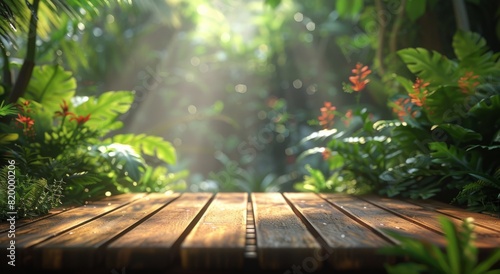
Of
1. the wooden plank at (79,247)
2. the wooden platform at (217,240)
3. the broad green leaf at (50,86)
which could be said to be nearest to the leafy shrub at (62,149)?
the broad green leaf at (50,86)

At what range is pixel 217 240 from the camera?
1.30 m

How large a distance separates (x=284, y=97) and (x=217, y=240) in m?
7.11

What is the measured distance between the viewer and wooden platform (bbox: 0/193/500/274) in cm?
121

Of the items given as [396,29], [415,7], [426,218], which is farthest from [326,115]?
[396,29]

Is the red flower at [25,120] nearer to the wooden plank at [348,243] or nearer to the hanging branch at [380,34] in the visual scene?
the wooden plank at [348,243]

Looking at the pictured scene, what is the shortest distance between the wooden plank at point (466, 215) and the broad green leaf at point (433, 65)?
0.89 m

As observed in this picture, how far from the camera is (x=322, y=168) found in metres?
6.52

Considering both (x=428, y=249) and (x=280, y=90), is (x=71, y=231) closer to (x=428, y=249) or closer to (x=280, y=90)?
(x=428, y=249)

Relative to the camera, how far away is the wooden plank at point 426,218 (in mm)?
1300

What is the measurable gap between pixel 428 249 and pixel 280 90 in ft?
23.5

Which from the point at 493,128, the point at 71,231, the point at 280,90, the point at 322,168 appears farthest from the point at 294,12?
the point at 71,231

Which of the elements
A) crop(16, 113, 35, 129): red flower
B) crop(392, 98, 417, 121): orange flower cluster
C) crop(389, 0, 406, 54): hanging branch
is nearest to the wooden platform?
crop(16, 113, 35, 129): red flower

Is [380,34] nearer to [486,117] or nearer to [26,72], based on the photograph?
[486,117]

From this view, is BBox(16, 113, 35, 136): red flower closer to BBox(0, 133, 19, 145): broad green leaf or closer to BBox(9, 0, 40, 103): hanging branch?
BBox(0, 133, 19, 145): broad green leaf
